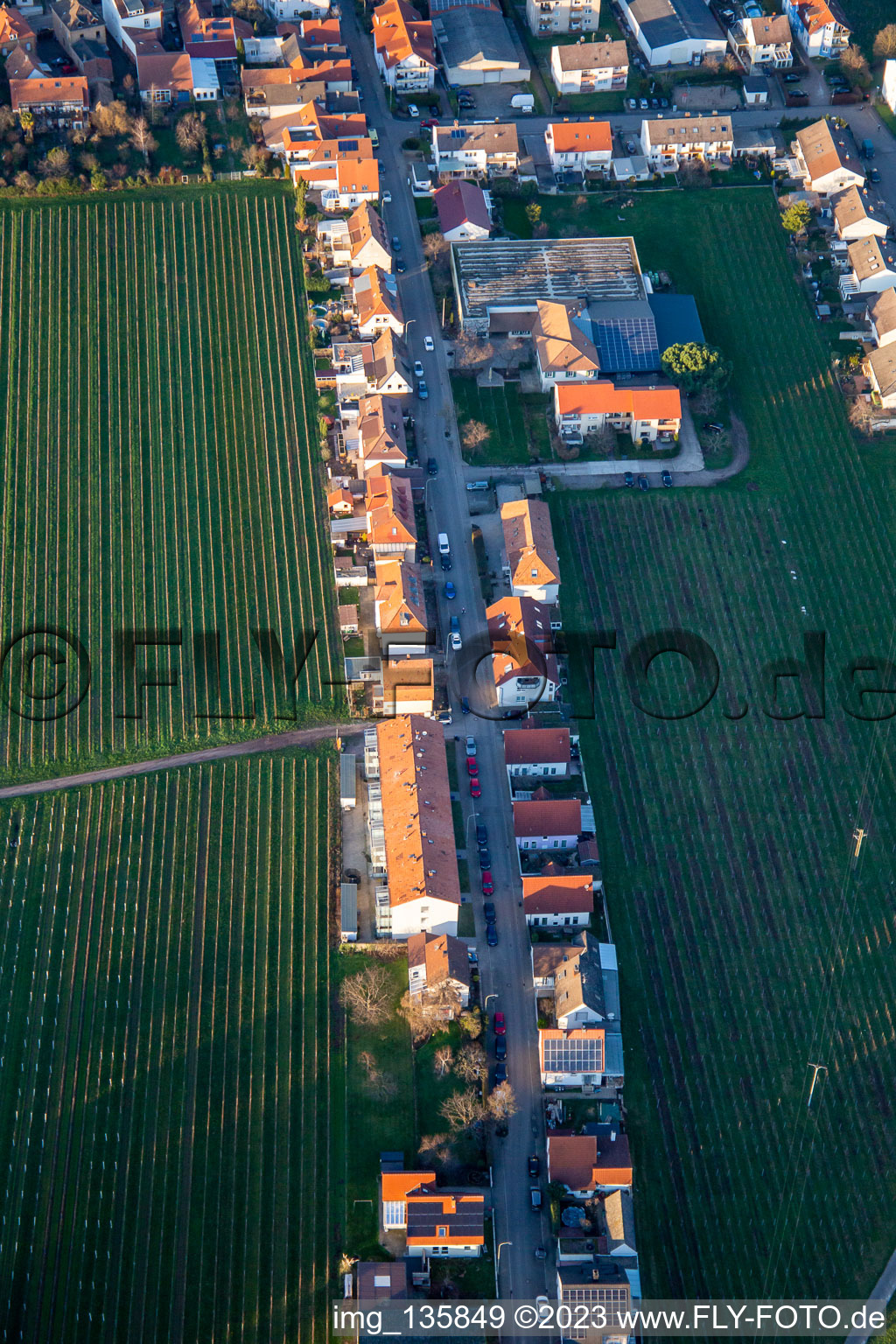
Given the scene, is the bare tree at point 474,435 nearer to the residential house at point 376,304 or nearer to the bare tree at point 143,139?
the residential house at point 376,304

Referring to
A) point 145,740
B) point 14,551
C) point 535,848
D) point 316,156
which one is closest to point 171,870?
point 145,740

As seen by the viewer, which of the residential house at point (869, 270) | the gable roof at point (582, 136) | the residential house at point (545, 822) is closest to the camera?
the residential house at point (545, 822)

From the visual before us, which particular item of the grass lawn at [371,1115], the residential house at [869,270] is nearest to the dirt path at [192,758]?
the grass lawn at [371,1115]

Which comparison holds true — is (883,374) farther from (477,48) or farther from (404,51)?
(404,51)

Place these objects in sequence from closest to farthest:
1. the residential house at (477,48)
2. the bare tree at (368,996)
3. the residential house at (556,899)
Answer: the bare tree at (368,996), the residential house at (556,899), the residential house at (477,48)

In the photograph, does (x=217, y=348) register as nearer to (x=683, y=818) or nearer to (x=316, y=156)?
(x=316, y=156)

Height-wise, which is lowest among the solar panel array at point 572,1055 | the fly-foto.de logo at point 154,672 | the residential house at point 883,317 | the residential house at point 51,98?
the solar panel array at point 572,1055

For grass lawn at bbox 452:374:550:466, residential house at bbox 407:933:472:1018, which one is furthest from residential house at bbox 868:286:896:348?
residential house at bbox 407:933:472:1018

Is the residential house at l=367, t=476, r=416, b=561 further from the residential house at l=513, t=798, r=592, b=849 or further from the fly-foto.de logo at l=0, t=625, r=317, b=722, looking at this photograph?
the residential house at l=513, t=798, r=592, b=849
